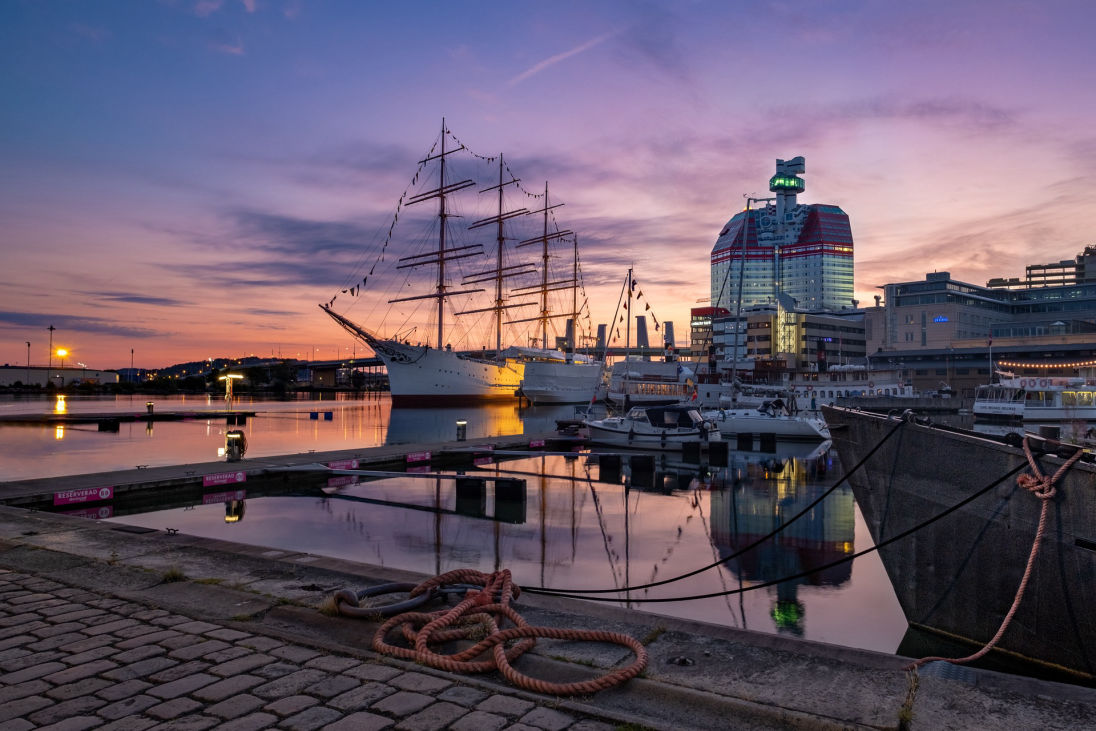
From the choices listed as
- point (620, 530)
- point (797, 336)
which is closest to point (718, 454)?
point (620, 530)

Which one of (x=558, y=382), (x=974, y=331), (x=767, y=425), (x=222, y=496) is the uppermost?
(x=974, y=331)

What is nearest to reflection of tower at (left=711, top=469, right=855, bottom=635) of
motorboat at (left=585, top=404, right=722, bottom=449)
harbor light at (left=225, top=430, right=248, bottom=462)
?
motorboat at (left=585, top=404, right=722, bottom=449)

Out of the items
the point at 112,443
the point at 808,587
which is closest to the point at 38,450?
the point at 112,443

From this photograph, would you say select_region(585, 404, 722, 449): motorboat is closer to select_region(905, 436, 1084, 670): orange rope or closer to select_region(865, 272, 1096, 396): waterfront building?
select_region(905, 436, 1084, 670): orange rope

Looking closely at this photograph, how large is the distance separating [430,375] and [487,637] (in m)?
89.1

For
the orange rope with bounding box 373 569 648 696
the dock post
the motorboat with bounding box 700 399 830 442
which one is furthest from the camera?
the motorboat with bounding box 700 399 830 442

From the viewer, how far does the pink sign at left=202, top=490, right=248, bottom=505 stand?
18.9 meters

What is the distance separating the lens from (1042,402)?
175 ft

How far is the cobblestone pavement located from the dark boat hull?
4.30 meters

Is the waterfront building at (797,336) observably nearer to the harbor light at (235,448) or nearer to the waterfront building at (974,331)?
the waterfront building at (974,331)

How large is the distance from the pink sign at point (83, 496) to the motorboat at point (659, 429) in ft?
72.0

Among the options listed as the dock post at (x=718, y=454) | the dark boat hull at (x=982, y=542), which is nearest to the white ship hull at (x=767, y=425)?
the dock post at (x=718, y=454)

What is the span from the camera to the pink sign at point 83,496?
16.5 metres

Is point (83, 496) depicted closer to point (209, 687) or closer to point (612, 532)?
point (612, 532)
